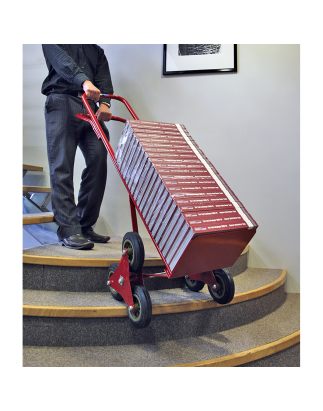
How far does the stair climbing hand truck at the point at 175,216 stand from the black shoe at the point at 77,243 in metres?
0.40

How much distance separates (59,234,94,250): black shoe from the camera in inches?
72.2

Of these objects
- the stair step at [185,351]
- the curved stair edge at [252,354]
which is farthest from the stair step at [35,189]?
the curved stair edge at [252,354]

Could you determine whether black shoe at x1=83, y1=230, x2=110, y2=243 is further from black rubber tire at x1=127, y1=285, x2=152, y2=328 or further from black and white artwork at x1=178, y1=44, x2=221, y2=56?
black and white artwork at x1=178, y1=44, x2=221, y2=56

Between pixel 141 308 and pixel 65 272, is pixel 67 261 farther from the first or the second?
pixel 141 308

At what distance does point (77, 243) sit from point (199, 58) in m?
1.79

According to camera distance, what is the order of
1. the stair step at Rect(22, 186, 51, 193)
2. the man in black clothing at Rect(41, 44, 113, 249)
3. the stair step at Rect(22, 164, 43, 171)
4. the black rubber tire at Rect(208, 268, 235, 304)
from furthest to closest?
1. the stair step at Rect(22, 164, 43, 171)
2. the stair step at Rect(22, 186, 51, 193)
3. the man in black clothing at Rect(41, 44, 113, 249)
4. the black rubber tire at Rect(208, 268, 235, 304)

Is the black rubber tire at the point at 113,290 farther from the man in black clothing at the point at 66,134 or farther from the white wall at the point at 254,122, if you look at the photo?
the white wall at the point at 254,122

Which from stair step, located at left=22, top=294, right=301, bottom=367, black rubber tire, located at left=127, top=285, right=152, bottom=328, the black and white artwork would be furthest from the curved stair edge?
the black and white artwork

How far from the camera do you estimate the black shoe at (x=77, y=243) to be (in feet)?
6.02

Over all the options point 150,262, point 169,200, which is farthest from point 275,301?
point 169,200

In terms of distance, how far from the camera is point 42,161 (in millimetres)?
2867

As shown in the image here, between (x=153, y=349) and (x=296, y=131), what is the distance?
1920 mm

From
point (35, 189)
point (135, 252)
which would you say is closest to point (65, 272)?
point (135, 252)

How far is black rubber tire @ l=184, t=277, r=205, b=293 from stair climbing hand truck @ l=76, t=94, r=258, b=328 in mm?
169
